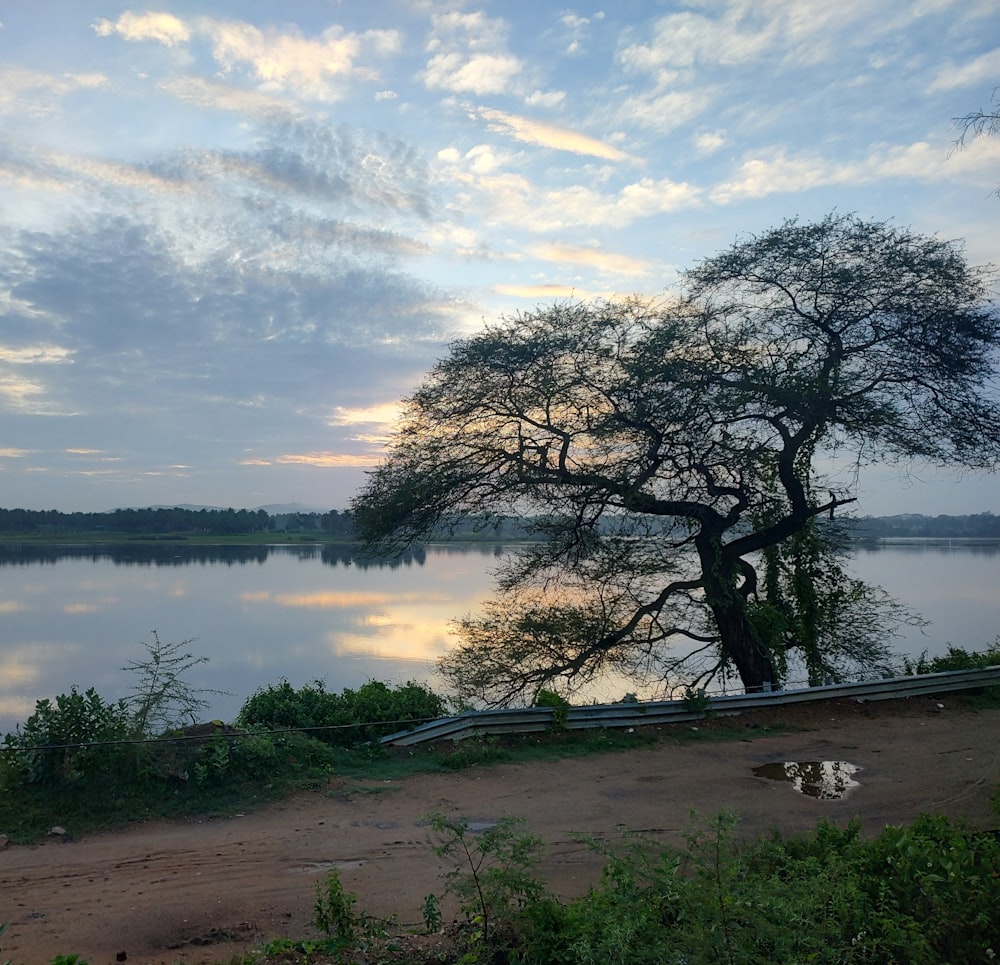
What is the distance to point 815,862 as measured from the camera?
14.6 ft

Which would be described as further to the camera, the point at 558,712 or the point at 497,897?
the point at 558,712

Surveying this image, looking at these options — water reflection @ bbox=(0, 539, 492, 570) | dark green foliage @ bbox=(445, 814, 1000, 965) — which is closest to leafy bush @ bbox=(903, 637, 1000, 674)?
dark green foliage @ bbox=(445, 814, 1000, 965)

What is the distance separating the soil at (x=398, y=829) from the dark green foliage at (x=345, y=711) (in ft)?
4.13

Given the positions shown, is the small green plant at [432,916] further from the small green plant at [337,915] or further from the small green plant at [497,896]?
the small green plant at [337,915]

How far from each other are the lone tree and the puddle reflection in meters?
4.23

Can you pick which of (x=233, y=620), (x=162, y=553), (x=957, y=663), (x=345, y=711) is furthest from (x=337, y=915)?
(x=162, y=553)

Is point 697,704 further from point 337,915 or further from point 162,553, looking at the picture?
point 162,553

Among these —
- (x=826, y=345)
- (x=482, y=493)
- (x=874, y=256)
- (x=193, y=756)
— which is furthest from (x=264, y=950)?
(x=874, y=256)

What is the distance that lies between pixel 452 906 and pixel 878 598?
11685mm

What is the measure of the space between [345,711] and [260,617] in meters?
20.7

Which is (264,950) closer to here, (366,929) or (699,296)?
(366,929)

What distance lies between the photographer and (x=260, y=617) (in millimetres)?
28922

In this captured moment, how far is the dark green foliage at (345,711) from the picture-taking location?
365 inches

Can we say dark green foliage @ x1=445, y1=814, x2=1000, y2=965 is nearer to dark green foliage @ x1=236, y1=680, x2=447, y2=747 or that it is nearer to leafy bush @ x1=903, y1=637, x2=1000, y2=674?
dark green foliage @ x1=236, y1=680, x2=447, y2=747
